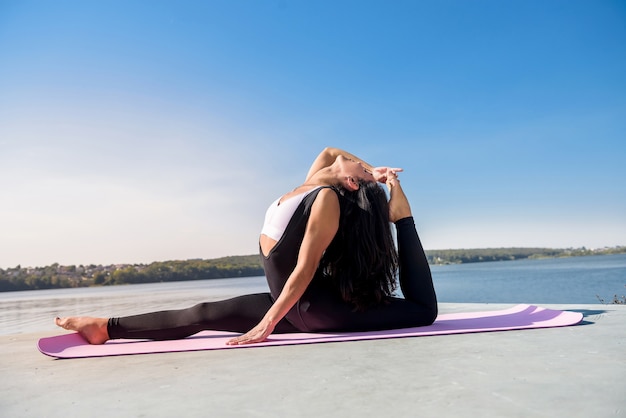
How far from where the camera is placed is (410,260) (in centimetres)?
299

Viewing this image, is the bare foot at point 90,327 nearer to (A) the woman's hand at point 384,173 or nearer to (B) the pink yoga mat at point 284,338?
(B) the pink yoga mat at point 284,338

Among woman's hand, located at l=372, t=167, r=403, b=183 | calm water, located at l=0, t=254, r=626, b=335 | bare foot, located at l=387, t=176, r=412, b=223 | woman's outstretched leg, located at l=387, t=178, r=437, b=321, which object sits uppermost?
woman's hand, located at l=372, t=167, r=403, b=183

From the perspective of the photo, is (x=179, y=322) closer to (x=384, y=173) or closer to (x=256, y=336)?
(x=256, y=336)

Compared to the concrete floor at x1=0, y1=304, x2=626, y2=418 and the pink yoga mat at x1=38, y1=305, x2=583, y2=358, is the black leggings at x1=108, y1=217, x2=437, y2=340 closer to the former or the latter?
the pink yoga mat at x1=38, y1=305, x2=583, y2=358

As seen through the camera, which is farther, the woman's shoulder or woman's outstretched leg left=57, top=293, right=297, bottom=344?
woman's outstretched leg left=57, top=293, right=297, bottom=344

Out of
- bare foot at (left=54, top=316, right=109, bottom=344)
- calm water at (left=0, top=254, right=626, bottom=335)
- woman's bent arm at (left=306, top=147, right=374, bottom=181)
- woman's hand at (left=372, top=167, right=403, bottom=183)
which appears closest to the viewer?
bare foot at (left=54, top=316, right=109, bottom=344)

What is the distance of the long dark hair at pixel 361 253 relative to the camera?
2.88m

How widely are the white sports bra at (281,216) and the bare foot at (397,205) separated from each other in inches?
20.2

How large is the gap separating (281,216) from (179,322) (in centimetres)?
87

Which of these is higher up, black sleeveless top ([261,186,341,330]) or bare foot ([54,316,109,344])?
black sleeveless top ([261,186,341,330])

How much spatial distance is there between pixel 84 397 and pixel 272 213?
5.10 ft

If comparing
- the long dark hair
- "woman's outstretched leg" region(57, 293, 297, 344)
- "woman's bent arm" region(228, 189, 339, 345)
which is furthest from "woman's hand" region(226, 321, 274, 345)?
the long dark hair

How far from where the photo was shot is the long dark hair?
9.44ft

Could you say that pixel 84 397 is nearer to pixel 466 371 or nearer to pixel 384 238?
pixel 466 371
